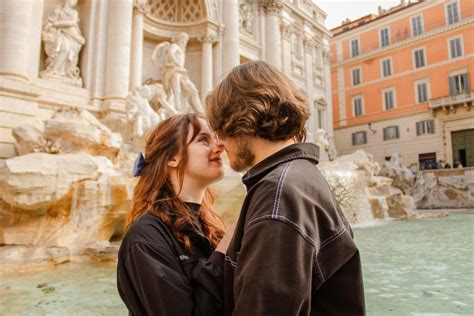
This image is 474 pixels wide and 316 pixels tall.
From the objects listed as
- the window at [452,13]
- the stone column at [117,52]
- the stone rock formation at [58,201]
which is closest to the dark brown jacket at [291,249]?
the stone rock formation at [58,201]

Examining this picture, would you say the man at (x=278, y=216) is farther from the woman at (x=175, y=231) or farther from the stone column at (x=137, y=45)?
the stone column at (x=137, y=45)

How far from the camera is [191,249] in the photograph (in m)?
1.08

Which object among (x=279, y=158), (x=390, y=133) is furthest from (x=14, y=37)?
(x=390, y=133)

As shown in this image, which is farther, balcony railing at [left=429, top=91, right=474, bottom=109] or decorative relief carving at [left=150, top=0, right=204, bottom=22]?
balcony railing at [left=429, top=91, right=474, bottom=109]

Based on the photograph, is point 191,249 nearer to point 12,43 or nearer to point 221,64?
point 12,43

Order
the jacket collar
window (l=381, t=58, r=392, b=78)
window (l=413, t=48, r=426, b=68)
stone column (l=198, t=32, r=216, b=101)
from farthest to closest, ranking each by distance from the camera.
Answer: window (l=381, t=58, r=392, b=78) → window (l=413, t=48, r=426, b=68) → stone column (l=198, t=32, r=216, b=101) → the jacket collar

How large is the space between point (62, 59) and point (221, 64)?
6335 millimetres

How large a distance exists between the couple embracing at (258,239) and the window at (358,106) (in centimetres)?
2710

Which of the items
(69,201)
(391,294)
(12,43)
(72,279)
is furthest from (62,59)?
(391,294)

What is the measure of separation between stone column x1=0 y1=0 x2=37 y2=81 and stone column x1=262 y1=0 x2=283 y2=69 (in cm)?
1123

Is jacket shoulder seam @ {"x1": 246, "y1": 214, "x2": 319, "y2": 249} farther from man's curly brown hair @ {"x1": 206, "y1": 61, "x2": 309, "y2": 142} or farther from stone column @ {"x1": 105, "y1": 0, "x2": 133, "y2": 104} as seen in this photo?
stone column @ {"x1": 105, "y1": 0, "x2": 133, "y2": 104}

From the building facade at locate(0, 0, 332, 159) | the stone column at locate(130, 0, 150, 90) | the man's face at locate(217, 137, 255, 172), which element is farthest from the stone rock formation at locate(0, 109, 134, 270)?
the stone column at locate(130, 0, 150, 90)

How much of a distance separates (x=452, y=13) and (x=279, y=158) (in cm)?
2717

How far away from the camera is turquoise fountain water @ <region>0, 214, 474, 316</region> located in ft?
8.16
